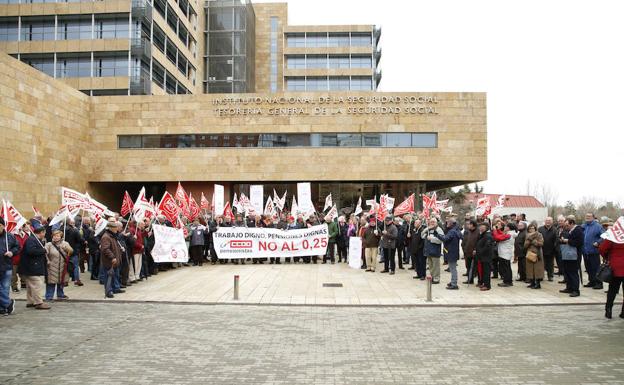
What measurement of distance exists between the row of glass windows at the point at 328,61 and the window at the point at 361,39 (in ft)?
5.49

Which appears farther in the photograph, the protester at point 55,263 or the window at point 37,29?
the window at point 37,29

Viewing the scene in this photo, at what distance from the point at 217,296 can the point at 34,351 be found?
5.58 meters

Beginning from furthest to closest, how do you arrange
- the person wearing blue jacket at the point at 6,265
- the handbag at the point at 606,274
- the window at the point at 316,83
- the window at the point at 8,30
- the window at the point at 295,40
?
1. the window at the point at 295,40
2. the window at the point at 316,83
3. the window at the point at 8,30
4. the person wearing blue jacket at the point at 6,265
5. the handbag at the point at 606,274

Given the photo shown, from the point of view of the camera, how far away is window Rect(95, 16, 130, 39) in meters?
43.1

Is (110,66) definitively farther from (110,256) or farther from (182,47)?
(110,256)

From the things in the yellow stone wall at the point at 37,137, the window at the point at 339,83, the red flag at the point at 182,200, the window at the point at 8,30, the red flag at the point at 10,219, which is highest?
the window at the point at 339,83

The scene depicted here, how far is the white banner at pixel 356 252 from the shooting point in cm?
1867

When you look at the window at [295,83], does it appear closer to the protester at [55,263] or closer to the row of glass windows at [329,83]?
the row of glass windows at [329,83]

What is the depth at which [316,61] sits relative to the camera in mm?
69375

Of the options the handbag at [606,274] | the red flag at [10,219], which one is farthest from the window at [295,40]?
the handbag at [606,274]

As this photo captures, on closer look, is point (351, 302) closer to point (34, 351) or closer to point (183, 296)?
point (183, 296)

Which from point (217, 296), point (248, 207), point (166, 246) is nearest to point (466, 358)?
point (217, 296)

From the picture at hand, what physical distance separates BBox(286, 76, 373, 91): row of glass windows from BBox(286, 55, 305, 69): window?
1.53m

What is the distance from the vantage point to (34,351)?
25.1ft
